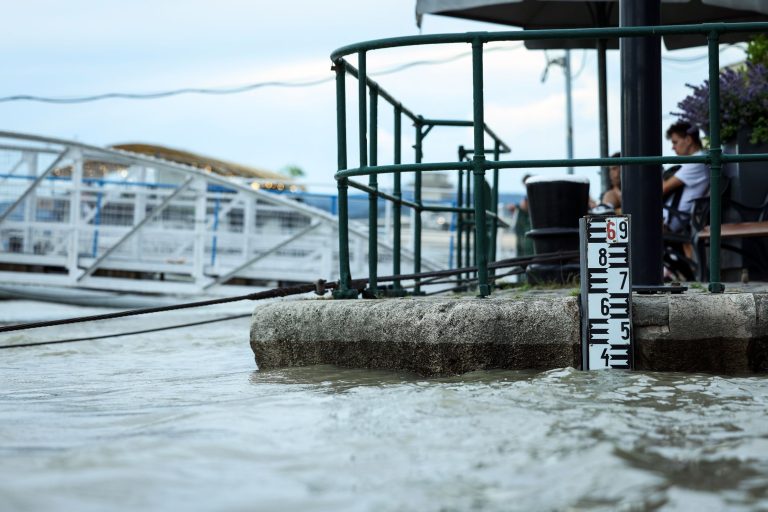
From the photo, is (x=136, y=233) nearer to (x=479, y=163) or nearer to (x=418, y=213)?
(x=418, y=213)

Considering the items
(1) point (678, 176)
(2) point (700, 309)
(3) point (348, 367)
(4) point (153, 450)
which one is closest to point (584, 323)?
(2) point (700, 309)

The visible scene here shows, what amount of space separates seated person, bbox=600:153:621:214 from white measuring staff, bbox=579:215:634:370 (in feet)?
16.2

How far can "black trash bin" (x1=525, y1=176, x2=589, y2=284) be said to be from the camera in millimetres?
6996

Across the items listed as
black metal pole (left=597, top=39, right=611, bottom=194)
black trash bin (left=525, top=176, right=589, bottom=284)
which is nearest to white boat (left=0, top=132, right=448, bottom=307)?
black metal pole (left=597, top=39, right=611, bottom=194)

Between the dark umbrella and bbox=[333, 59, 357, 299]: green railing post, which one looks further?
the dark umbrella

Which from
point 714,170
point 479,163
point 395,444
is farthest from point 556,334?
point 395,444

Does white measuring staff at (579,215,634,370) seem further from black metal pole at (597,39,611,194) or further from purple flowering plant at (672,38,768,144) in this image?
black metal pole at (597,39,611,194)

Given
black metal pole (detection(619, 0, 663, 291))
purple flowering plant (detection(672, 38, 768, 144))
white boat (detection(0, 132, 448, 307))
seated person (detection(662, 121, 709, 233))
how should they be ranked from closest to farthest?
black metal pole (detection(619, 0, 663, 291))
purple flowering plant (detection(672, 38, 768, 144))
seated person (detection(662, 121, 709, 233))
white boat (detection(0, 132, 448, 307))

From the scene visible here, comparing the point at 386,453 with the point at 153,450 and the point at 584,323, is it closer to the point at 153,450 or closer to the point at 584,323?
the point at 153,450

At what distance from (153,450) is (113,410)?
1.05 m

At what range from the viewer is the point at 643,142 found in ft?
15.8

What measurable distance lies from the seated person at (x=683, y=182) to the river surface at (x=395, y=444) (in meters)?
4.07

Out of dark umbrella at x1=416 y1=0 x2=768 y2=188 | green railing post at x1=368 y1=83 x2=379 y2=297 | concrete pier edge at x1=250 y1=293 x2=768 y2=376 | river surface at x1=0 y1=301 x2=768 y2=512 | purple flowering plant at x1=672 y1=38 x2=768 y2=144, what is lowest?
river surface at x1=0 y1=301 x2=768 y2=512

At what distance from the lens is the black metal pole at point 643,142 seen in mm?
4742
